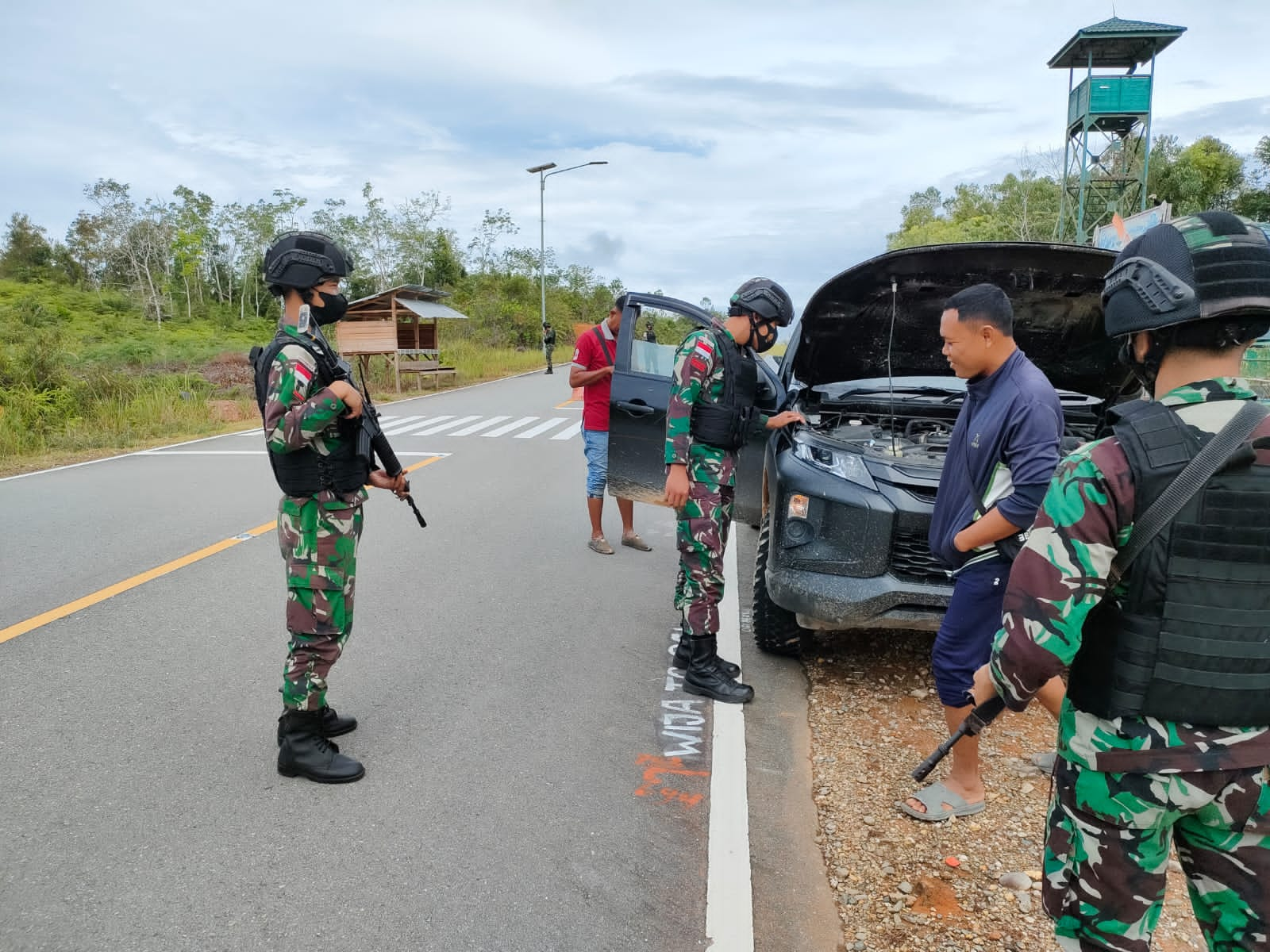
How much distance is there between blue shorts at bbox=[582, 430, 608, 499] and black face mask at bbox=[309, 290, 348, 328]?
11.0 feet

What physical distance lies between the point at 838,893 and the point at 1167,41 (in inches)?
1119

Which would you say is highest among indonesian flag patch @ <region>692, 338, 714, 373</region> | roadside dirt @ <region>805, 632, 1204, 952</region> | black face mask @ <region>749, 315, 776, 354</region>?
black face mask @ <region>749, 315, 776, 354</region>

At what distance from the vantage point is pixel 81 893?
252 centimetres

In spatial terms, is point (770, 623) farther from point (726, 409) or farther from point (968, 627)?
point (968, 627)

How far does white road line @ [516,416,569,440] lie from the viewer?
13391mm

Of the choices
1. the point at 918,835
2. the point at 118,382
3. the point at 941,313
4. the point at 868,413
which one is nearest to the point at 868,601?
the point at 918,835

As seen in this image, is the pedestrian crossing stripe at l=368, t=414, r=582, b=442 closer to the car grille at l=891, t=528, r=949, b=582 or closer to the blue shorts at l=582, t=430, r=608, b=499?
the blue shorts at l=582, t=430, r=608, b=499

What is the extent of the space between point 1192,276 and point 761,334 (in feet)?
8.30

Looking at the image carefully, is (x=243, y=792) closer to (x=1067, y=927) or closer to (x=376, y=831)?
(x=376, y=831)

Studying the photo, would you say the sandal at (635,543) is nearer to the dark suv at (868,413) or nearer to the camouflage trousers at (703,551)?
the dark suv at (868,413)

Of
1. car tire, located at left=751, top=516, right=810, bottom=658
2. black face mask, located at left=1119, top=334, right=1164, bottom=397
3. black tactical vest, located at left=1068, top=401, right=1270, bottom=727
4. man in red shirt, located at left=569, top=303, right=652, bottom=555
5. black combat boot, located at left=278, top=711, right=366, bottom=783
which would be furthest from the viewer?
man in red shirt, located at left=569, top=303, right=652, bottom=555

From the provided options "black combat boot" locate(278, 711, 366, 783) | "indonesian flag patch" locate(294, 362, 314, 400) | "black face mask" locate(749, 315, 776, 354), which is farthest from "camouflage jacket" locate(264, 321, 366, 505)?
"black face mask" locate(749, 315, 776, 354)

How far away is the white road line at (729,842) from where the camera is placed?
2.42 meters

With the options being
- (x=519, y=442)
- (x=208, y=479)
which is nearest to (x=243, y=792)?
(x=208, y=479)
